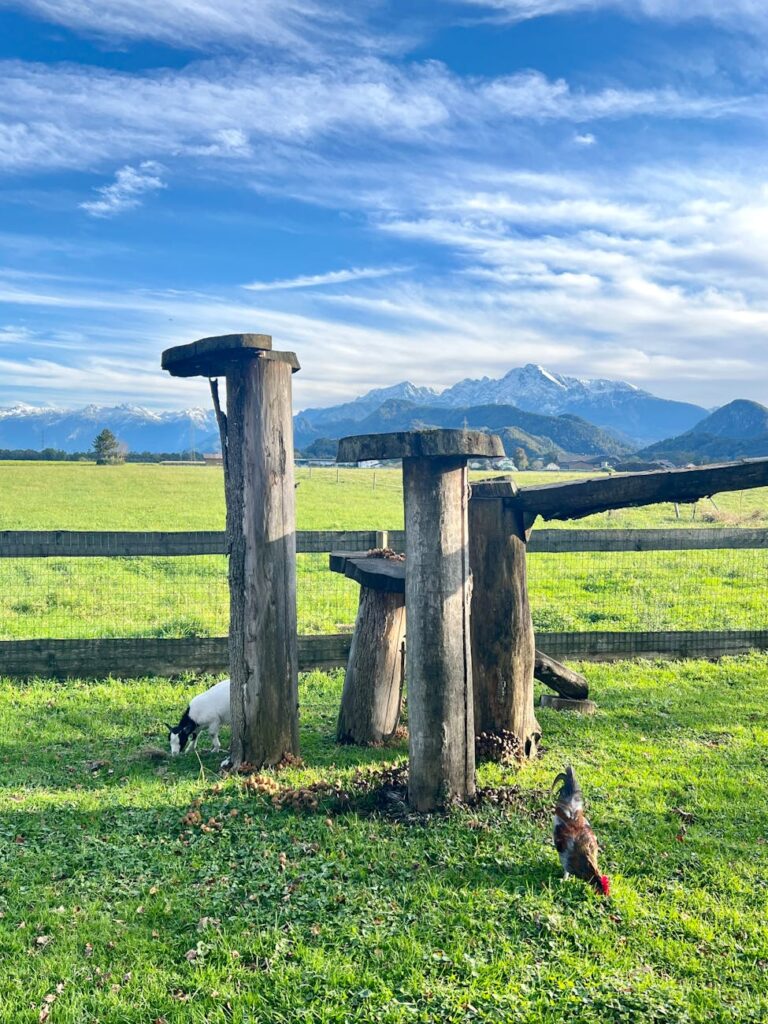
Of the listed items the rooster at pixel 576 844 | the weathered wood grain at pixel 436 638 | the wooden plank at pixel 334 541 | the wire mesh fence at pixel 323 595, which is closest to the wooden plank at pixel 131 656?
the wooden plank at pixel 334 541

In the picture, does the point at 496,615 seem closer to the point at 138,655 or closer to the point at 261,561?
the point at 261,561

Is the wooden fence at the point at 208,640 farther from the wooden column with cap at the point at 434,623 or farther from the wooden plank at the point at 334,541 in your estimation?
the wooden column with cap at the point at 434,623

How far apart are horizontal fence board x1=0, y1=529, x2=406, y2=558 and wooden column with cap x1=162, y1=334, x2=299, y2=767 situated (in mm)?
2520

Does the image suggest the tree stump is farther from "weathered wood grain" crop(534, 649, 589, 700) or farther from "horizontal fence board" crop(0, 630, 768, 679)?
"horizontal fence board" crop(0, 630, 768, 679)

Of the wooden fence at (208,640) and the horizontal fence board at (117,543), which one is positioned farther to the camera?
the horizontal fence board at (117,543)

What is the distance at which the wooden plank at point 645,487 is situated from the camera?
246 inches

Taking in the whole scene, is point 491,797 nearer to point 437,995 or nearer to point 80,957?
point 437,995

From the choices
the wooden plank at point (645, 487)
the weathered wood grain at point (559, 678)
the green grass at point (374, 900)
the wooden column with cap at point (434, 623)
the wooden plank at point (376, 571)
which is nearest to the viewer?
the green grass at point (374, 900)

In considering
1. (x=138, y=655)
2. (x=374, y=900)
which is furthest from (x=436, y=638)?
(x=138, y=655)

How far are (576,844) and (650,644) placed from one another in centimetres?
560

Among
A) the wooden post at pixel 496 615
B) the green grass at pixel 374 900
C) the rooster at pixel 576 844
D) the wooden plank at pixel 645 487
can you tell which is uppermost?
the wooden plank at pixel 645 487

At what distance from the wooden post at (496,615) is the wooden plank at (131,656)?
2740mm

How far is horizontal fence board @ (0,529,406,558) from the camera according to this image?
8.63 meters

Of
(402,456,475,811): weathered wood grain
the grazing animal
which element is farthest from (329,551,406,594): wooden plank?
the grazing animal
